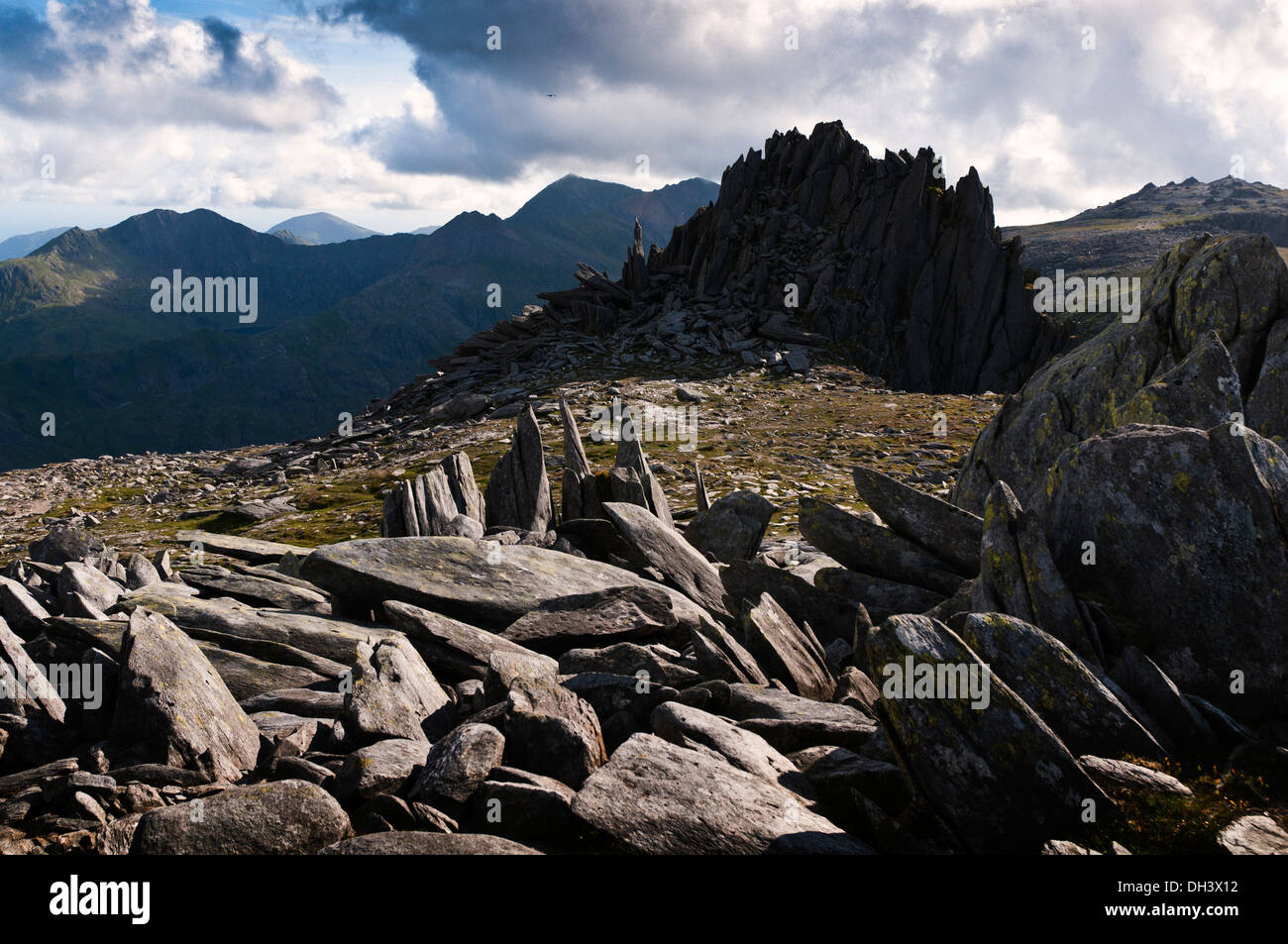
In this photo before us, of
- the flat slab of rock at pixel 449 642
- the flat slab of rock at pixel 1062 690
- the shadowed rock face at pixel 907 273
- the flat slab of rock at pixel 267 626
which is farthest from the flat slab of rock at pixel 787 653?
the shadowed rock face at pixel 907 273

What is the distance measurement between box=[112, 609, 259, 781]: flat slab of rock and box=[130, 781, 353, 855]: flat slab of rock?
183 cm

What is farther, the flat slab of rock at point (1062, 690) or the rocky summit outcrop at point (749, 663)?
the flat slab of rock at point (1062, 690)

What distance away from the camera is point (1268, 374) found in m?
19.8

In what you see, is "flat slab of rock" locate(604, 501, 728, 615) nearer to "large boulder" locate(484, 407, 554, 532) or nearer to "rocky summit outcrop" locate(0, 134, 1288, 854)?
"rocky summit outcrop" locate(0, 134, 1288, 854)

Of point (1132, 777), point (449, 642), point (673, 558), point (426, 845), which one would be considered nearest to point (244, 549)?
point (449, 642)

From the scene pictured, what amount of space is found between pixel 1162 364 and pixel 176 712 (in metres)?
25.7

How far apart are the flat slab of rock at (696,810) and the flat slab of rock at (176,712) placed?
6.14 meters

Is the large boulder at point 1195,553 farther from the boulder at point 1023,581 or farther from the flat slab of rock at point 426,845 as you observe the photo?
the flat slab of rock at point 426,845

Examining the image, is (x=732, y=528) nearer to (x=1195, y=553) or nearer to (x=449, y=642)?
(x=449, y=642)

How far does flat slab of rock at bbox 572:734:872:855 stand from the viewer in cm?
984

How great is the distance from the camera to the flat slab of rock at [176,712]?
473 inches

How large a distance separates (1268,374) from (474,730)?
21.2 metres

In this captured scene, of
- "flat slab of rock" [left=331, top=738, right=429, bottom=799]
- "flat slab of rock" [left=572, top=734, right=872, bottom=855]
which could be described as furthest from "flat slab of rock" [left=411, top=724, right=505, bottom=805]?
"flat slab of rock" [left=572, top=734, right=872, bottom=855]
